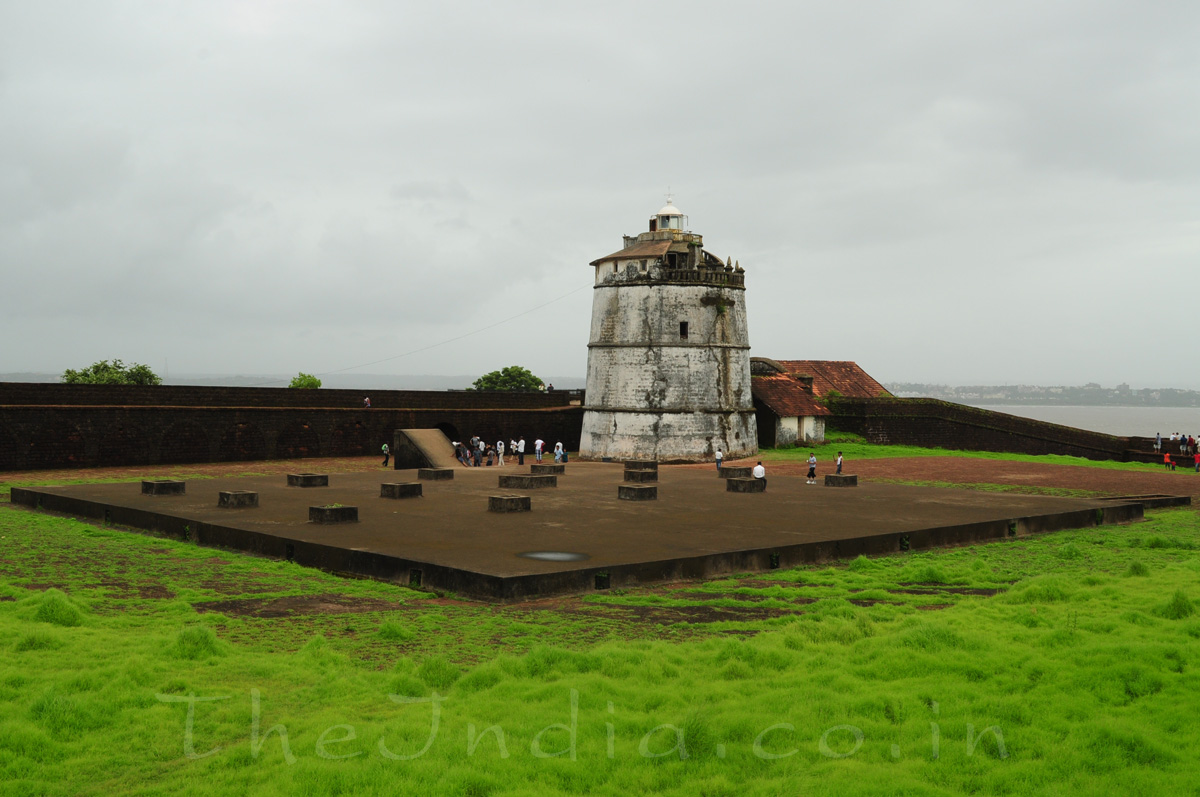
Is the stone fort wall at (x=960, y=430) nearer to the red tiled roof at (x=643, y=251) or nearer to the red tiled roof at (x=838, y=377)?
the red tiled roof at (x=838, y=377)

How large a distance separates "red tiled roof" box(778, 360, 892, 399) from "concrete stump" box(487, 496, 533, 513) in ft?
108

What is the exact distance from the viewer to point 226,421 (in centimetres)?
3231

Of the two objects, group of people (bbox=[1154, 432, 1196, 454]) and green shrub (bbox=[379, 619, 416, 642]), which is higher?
group of people (bbox=[1154, 432, 1196, 454])

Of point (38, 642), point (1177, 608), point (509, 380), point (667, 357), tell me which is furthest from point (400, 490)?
point (509, 380)

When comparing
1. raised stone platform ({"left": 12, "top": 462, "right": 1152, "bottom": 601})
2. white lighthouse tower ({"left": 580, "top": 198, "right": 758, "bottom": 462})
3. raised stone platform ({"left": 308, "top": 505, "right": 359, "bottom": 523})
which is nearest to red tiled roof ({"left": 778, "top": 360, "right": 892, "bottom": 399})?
white lighthouse tower ({"left": 580, "top": 198, "right": 758, "bottom": 462})

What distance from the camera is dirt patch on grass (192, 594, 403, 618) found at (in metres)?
10.0

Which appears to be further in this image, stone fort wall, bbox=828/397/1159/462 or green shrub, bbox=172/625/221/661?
stone fort wall, bbox=828/397/1159/462

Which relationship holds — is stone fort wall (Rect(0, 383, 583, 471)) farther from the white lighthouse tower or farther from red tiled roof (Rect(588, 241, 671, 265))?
red tiled roof (Rect(588, 241, 671, 265))

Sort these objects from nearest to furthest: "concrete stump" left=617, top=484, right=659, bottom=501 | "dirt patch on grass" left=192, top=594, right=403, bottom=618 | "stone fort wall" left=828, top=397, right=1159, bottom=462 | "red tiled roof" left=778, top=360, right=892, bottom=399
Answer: "dirt patch on grass" left=192, top=594, right=403, bottom=618 < "concrete stump" left=617, top=484, right=659, bottom=501 < "stone fort wall" left=828, top=397, right=1159, bottom=462 < "red tiled roof" left=778, top=360, right=892, bottom=399

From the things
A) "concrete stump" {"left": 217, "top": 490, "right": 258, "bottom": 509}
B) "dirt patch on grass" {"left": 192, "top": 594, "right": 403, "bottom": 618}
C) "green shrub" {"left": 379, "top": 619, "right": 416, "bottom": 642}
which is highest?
"concrete stump" {"left": 217, "top": 490, "right": 258, "bottom": 509}

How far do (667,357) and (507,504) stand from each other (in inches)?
808

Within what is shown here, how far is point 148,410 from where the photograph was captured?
30172mm

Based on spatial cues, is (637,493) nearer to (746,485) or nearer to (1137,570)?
(746,485)

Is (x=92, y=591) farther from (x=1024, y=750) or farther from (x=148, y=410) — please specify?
(x=148, y=410)
